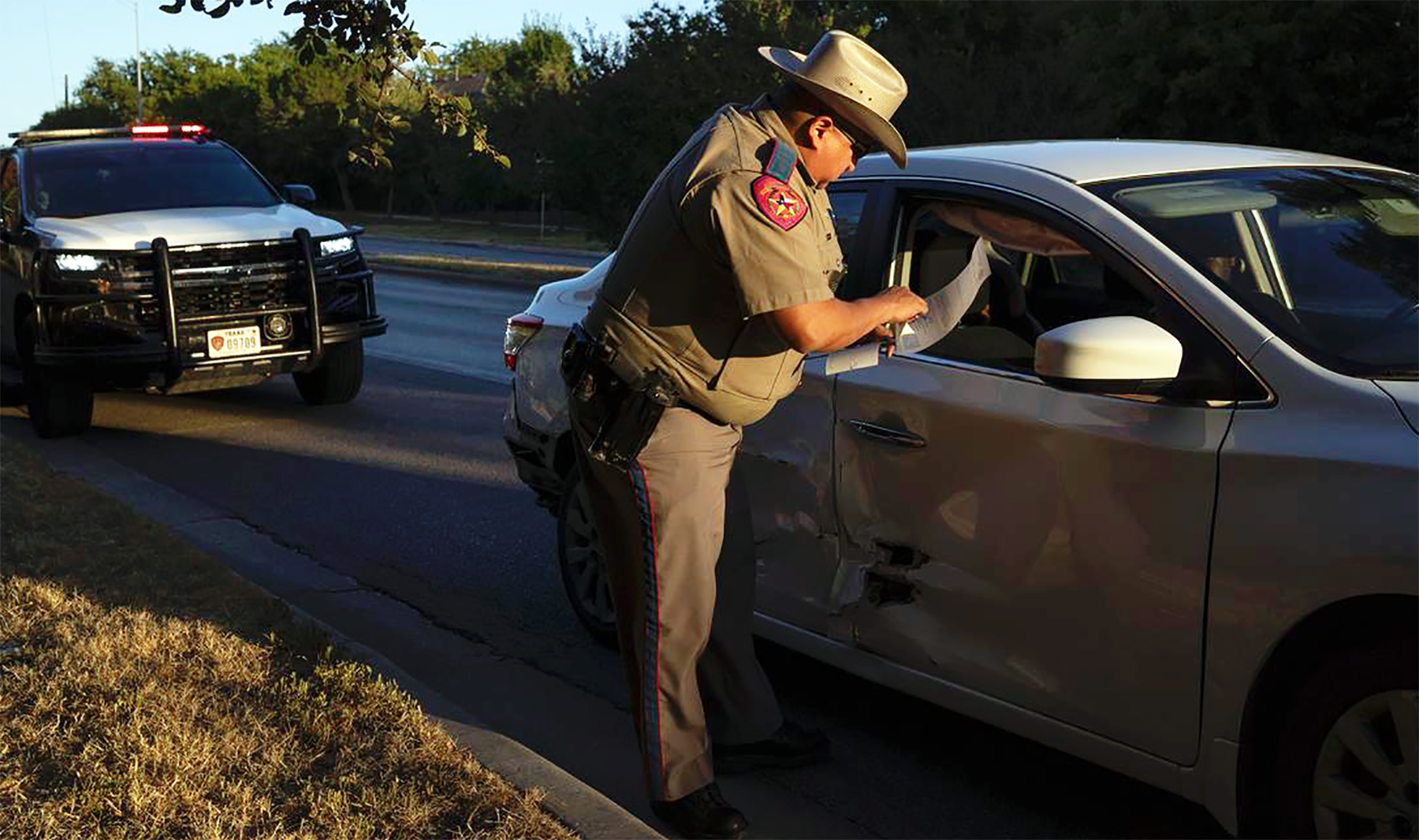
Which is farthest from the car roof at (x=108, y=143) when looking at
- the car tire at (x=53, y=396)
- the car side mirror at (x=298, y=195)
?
the car tire at (x=53, y=396)

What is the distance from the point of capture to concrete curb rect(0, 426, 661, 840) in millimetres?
3867

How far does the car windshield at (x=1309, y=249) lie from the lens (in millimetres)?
3428

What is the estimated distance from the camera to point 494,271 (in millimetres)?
25328

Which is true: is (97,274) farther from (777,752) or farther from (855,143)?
(855,143)

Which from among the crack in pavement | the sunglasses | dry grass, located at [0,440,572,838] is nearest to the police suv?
the crack in pavement

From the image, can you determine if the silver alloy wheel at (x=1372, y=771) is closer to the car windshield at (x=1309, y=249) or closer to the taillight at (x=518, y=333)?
the car windshield at (x=1309, y=249)

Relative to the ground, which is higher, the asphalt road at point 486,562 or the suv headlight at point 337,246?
the suv headlight at point 337,246

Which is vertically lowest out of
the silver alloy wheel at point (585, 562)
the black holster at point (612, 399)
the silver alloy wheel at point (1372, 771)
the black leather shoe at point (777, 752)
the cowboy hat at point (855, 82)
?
the black leather shoe at point (777, 752)

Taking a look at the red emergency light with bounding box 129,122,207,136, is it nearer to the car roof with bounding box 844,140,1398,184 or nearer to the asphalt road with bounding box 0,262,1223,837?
the asphalt road with bounding box 0,262,1223,837

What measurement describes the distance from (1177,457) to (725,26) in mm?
26552

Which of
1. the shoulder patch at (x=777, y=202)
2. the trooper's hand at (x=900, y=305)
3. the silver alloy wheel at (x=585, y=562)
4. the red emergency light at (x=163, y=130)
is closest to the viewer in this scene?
the shoulder patch at (x=777, y=202)

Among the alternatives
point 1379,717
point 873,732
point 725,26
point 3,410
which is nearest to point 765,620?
point 873,732

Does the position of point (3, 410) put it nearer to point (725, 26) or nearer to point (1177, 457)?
point (1177, 457)

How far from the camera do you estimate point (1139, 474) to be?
11.4ft
